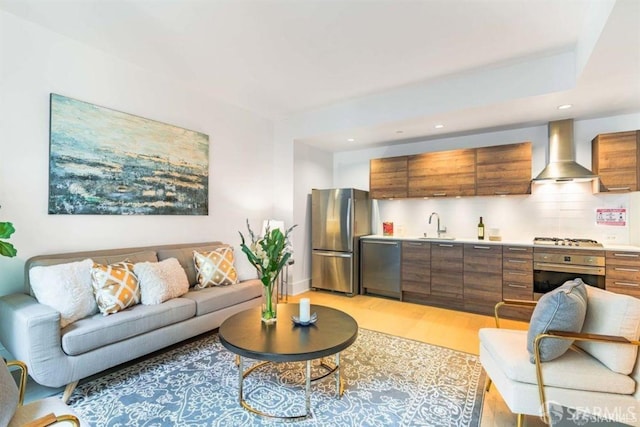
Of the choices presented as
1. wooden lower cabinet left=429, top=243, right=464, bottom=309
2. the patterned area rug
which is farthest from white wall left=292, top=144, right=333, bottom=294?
the patterned area rug

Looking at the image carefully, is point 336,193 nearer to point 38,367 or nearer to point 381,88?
point 381,88

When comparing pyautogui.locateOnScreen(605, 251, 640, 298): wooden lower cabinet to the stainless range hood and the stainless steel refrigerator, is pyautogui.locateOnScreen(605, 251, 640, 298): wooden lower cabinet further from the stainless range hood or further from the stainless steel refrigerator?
the stainless steel refrigerator

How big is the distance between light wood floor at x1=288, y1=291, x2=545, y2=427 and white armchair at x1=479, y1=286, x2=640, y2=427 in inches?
21.3

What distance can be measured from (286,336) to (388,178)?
3513 millimetres

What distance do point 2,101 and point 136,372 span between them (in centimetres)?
244

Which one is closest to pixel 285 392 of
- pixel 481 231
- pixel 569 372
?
pixel 569 372

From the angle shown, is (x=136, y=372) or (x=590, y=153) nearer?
(x=136, y=372)

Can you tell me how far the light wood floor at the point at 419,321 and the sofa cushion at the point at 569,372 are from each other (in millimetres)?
556

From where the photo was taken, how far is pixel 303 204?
17.0 ft

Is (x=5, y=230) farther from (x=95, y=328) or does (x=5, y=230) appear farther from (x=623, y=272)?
(x=623, y=272)

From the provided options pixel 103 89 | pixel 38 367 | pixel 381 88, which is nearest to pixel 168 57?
pixel 103 89

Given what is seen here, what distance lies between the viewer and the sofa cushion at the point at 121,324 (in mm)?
2068

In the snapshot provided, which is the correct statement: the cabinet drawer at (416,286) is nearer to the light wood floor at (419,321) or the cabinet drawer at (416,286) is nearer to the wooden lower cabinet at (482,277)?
the light wood floor at (419,321)

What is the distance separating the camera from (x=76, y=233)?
283 cm
